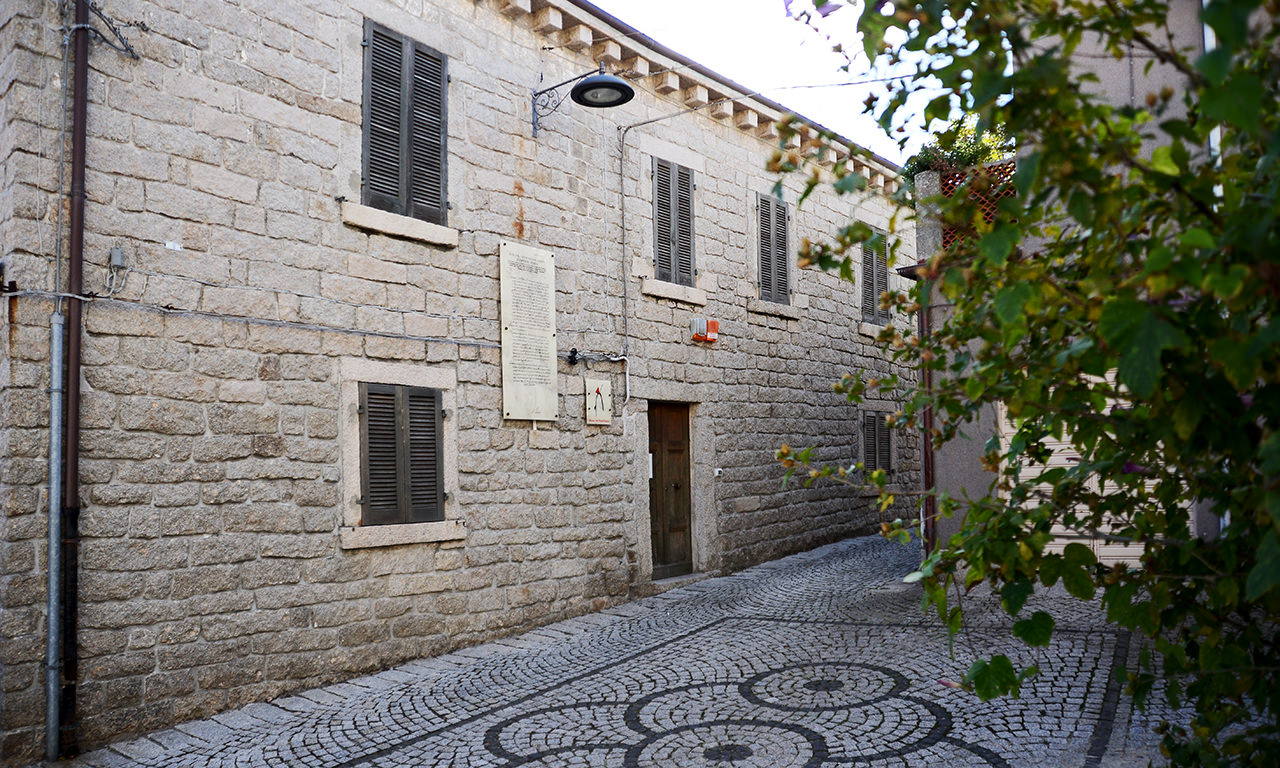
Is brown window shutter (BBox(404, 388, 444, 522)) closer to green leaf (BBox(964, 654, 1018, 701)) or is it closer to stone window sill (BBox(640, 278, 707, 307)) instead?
stone window sill (BBox(640, 278, 707, 307))

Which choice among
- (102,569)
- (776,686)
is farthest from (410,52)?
(776,686)

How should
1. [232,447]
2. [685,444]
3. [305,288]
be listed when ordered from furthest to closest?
[685,444], [305,288], [232,447]

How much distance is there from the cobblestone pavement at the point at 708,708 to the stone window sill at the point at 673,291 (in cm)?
353

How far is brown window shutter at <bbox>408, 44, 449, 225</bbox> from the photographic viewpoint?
7484mm

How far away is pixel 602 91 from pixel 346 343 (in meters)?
2.95

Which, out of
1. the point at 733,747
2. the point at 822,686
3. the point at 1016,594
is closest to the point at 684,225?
the point at 822,686

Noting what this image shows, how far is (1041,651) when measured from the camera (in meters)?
6.05

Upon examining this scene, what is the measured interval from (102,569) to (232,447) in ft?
3.51

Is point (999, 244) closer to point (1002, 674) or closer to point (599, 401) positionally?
point (1002, 674)

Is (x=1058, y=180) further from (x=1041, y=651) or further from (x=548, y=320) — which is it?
(x=548, y=320)

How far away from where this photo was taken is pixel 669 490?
10141 mm

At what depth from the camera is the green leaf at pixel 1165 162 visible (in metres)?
1.91

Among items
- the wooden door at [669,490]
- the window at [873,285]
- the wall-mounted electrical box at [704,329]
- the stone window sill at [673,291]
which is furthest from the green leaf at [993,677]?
the window at [873,285]

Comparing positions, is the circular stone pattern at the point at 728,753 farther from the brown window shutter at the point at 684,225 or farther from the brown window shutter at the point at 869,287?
the brown window shutter at the point at 869,287
